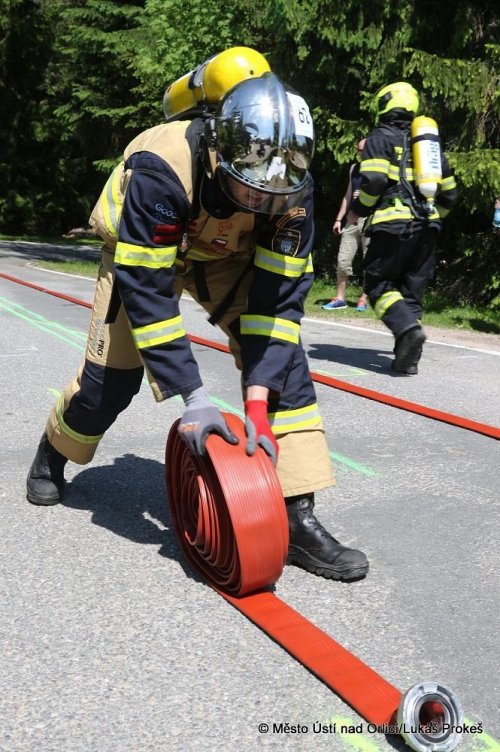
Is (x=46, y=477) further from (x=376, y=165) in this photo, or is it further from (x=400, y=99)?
(x=400, y=99)

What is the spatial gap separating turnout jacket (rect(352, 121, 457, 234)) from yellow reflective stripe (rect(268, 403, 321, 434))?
166 inches

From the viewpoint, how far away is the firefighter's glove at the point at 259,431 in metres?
3.10

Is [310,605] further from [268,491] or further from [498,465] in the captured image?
[498,465]

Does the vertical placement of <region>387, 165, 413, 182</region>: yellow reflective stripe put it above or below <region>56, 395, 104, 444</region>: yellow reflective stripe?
above

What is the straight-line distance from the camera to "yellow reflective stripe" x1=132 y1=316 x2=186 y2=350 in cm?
310

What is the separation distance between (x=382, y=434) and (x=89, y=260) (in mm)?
19403

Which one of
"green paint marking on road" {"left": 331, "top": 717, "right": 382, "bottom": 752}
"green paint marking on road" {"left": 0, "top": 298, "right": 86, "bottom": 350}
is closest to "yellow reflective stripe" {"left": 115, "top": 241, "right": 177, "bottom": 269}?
"green paint marking on road" {"left": 331, "top": 717, "right": 382, "bottom": 752}

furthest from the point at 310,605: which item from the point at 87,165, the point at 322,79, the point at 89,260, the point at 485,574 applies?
the point at 87,165

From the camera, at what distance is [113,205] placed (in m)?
3.34

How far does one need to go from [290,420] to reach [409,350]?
399cm

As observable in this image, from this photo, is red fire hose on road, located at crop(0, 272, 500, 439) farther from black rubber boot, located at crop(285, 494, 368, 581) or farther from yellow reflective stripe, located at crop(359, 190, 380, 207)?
black rubber boot, located at crop(285, 494, 368, 581)

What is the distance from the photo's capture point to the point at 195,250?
11.2 feet

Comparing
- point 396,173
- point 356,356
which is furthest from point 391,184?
point 356,356

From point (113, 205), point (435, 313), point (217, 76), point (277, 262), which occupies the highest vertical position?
point (217, 76)
